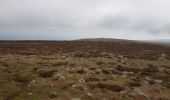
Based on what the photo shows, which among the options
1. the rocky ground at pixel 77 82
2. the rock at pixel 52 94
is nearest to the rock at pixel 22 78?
the rocky ground at pixel 77 82

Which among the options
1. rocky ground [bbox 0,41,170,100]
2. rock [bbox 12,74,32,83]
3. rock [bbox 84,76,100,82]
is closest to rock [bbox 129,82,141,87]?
rocky ground [bbox 0,41,170,100]

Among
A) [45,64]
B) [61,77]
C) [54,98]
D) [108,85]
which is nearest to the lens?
[54,98]

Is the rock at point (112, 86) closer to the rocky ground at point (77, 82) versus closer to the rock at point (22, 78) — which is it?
the rocky ground at point (77, 82)

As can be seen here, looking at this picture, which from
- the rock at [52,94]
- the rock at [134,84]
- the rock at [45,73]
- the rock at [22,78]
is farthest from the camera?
the rock at [45,73]

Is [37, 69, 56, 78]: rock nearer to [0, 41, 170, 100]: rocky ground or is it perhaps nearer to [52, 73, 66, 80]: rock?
[0, 41, 170, 100]: rocky ground

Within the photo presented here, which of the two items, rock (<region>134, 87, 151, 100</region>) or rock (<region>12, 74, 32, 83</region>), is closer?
rock (<region>134, 87, 151, 100</region>)

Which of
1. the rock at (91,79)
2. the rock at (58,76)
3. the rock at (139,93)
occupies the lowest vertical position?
the rock at (139,93)

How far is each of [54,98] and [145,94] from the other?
9092 millimetres

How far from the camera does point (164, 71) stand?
42.8 m

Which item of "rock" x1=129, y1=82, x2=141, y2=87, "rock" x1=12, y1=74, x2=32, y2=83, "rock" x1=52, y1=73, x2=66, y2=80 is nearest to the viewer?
"rock" x1=12, y1=74, x2=32, y2=83

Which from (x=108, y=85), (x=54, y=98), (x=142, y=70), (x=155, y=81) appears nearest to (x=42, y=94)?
(x=54, y=98)

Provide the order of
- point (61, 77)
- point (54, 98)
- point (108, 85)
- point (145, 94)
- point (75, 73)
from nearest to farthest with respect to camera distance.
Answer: point (54, 98)
point (145, 94)
point (108, 85)
point (61, 77)
point (75, 73)

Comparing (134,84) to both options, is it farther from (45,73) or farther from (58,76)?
(45,73)

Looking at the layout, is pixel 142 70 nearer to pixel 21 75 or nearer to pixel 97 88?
pixel 97 88
